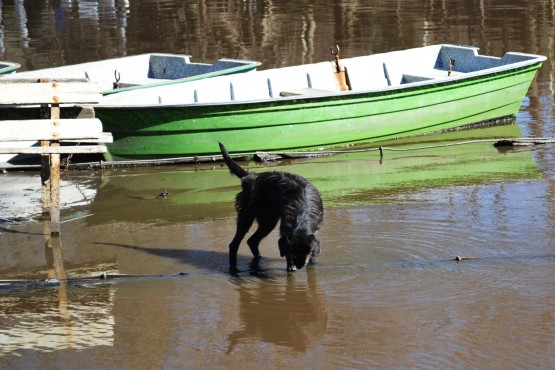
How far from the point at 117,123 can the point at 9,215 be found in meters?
2.16

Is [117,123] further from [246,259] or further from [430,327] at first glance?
[430,327]

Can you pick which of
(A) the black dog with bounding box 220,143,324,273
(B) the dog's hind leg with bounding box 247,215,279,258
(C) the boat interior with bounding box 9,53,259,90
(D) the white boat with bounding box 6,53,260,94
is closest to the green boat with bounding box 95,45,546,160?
(D) the white boat with bounding box 6,53,260,94

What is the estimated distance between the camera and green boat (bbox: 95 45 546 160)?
1189 cm

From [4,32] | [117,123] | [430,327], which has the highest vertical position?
[4,32]

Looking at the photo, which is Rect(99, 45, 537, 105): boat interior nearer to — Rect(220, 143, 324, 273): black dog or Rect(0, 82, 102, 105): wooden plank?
Rect(0, 82, 102, 105): wooden plank

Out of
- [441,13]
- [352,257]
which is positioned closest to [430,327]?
[352,257]

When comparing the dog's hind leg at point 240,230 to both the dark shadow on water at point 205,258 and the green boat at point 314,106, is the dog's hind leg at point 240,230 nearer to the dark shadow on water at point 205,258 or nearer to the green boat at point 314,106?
the dark shadow on water at point 205,258

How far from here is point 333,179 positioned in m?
11.4

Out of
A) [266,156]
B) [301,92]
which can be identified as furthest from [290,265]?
[301,92]

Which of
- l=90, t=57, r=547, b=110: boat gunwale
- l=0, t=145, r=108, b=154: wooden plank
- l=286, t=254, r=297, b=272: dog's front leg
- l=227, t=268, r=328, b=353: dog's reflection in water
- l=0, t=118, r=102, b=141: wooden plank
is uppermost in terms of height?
l=90, t=57, r=547, b=110: boat gunwale

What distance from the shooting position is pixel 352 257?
8.23 meters

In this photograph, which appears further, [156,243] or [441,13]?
[441,13]

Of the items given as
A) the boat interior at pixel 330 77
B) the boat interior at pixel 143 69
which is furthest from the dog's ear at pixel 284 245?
the boat interior at pixel 143 69

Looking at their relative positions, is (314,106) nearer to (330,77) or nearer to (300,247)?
(330,77)
